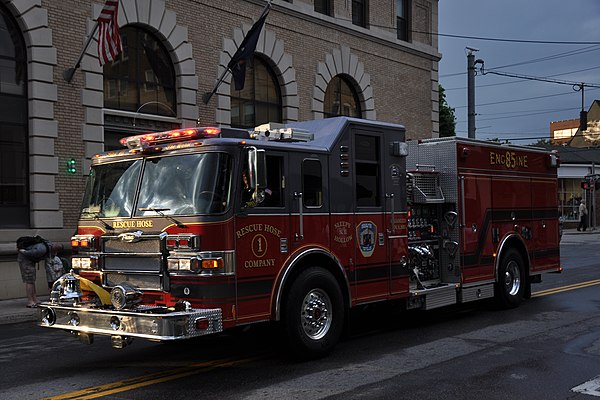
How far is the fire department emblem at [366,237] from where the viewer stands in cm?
833

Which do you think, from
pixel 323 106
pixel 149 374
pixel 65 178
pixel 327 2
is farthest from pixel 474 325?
pixel 327 2

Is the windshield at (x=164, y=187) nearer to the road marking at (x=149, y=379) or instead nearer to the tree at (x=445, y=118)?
the road marking at (x=149, y=379)

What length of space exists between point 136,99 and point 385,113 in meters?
10.3

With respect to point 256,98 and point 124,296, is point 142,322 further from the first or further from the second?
point 256,98

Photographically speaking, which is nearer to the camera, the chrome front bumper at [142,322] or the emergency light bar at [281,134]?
the chrome front bumper at [142,322]

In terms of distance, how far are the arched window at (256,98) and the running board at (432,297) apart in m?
10.6

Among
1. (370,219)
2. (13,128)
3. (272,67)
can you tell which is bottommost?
(370,219)

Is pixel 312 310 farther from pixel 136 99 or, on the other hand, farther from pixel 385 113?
pixel 385 113

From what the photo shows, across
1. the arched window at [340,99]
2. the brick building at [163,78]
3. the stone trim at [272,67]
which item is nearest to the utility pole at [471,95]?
the brick building at [163,78]

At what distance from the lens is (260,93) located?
1997 centimetres

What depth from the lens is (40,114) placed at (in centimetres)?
1440

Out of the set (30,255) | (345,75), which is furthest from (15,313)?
(345,75)

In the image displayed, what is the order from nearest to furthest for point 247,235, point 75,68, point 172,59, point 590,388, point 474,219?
point 590,388, point 247,235, point 474,219, point 75,68, point 172,59

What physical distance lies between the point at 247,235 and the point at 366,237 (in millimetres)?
2025
